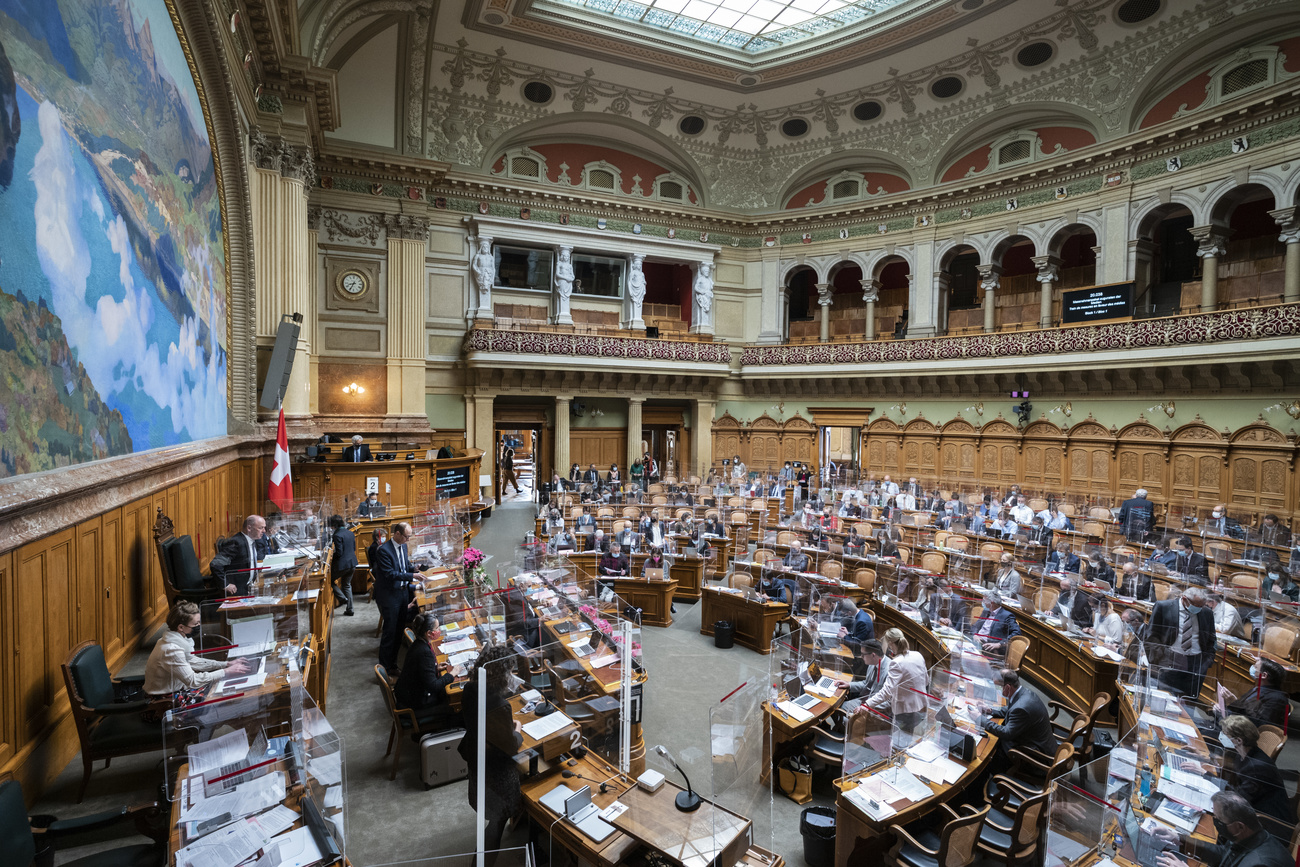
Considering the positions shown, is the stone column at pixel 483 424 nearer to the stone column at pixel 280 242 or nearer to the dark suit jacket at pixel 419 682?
the stone column at pixel 280 242

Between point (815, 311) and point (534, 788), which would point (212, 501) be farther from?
point (815, 311)

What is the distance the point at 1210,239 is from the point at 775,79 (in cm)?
1385

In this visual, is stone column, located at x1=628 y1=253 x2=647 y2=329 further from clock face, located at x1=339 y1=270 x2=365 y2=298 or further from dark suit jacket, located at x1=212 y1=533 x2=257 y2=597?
dark suit jacket, located at x1=212 y1=533 x2=257 y2=597

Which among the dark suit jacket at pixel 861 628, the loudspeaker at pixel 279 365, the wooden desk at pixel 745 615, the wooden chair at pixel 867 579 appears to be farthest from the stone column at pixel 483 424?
the dark suit jacket at pixel 861 628

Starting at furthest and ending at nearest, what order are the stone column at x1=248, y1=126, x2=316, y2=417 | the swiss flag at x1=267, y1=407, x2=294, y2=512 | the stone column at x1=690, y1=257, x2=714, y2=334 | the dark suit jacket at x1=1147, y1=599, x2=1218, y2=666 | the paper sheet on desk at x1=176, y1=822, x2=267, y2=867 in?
the stone column at x1=690, y1=257, x2=714, y2=334
the stone column at x1=248, y1=126, x2=316, y2=417
the swiss flag at x1=267, y1=407, x2=294, y2=512
the dark suit jacket at x1=1147, y1=599, x2=1218, y2=666
the paper sheet on desk at x1=176, y1=822, x2=267, y2=867

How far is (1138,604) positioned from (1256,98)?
49.5 feet

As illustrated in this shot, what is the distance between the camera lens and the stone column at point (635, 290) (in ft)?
80.5

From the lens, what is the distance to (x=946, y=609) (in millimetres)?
8438

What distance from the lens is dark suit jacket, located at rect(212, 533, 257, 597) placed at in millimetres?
7547

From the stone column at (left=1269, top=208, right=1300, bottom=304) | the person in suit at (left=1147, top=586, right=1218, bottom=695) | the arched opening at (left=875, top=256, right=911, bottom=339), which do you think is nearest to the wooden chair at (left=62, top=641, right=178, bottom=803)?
the person in suit at (left=1147, top=586, right=1218, bottom=695)

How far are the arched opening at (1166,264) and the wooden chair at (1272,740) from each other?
17.1 m

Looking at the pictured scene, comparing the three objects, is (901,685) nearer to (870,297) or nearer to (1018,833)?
(1018,833)

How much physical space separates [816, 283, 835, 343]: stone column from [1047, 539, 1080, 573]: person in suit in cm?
1561

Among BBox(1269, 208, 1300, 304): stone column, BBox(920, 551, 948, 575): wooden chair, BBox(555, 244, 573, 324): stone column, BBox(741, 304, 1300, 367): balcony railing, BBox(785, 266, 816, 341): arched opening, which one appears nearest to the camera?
BBox(920, 551, 948, 575): wooden chair
